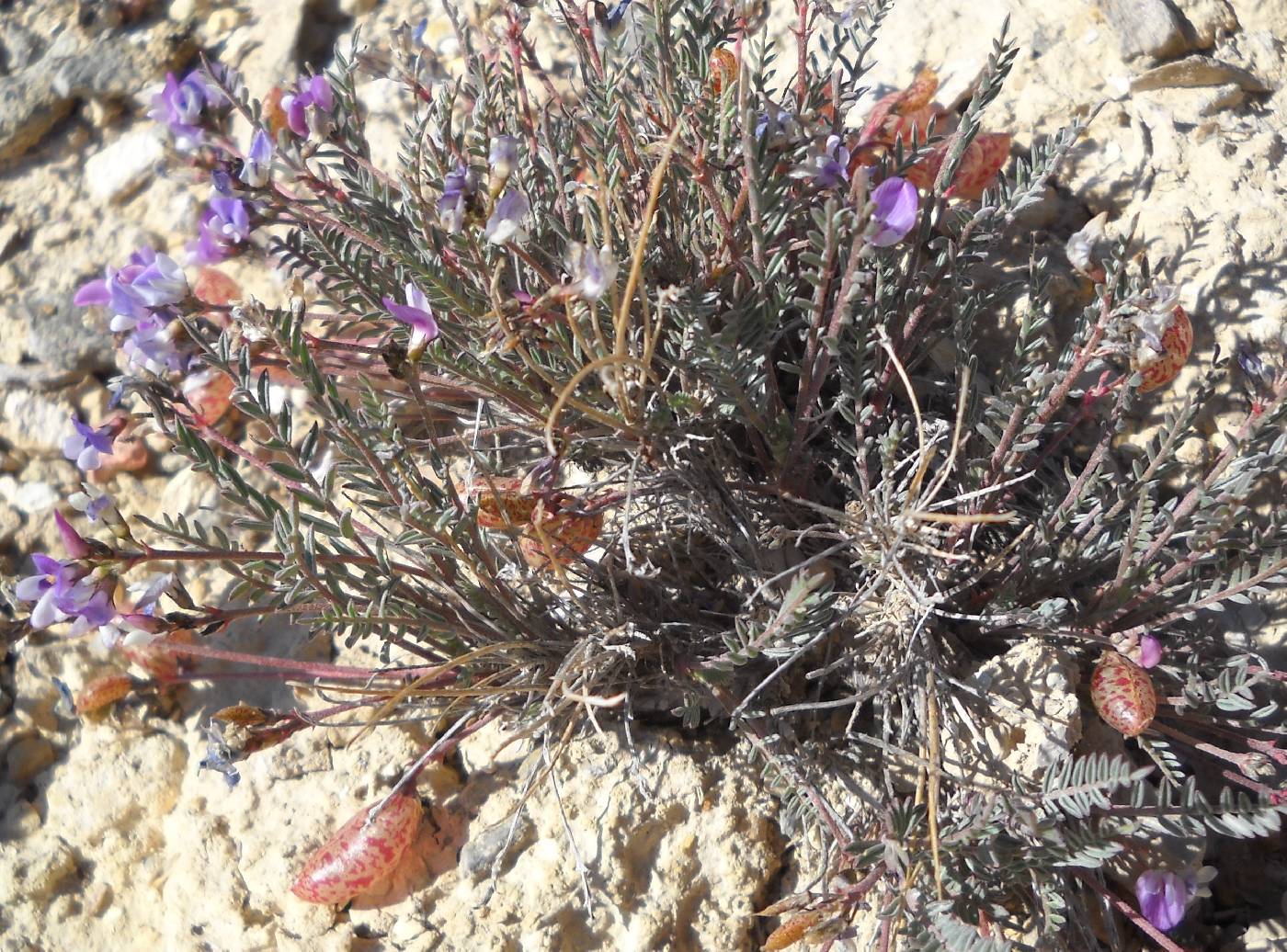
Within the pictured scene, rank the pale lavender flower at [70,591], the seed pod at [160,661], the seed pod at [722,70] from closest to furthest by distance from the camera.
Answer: the pale lavender flower at [70,591], the seed pod at [722,70], the seed pod at [160,661]

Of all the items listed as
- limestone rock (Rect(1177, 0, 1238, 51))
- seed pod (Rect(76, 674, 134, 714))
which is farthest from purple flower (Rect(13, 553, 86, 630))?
limestone rock (Rect(1177, 0, 1238, 51))

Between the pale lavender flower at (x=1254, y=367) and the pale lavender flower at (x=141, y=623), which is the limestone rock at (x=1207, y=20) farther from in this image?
the pale lavender flower at (x=141, y=623)

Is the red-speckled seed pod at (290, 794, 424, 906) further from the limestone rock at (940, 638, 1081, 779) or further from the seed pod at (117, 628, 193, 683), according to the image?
the limestone rock at (940, 638, 1081, 779)

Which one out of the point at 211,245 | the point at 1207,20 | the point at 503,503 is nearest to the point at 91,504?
the point at 211,245

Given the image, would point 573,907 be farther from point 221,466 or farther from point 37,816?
point 37,816

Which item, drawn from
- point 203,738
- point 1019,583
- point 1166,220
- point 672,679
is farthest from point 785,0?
point 203,738

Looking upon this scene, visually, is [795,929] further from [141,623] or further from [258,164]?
[258,164]

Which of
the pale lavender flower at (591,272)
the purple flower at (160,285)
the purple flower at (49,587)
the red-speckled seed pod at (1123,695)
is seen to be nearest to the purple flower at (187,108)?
the purple flower at (160,285)
